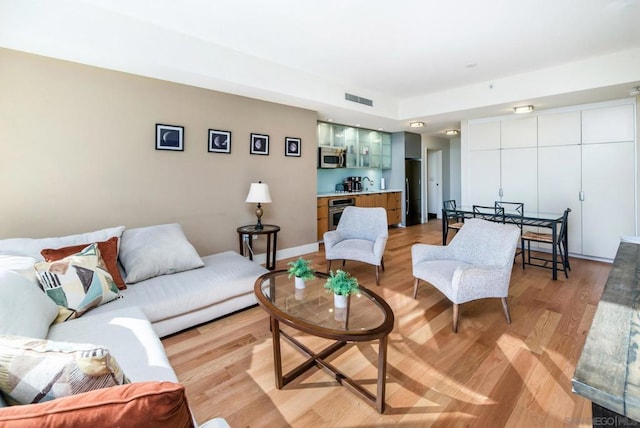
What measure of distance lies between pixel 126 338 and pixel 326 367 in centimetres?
121

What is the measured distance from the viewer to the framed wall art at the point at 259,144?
421 cm

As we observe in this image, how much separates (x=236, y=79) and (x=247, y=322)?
267 cm

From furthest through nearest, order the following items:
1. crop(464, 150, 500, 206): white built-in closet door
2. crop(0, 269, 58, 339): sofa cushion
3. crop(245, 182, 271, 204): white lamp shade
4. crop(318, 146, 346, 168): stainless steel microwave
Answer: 1. crop(318, 146, 346, 168): stainless steel microwave
2. crop(464, 150, 500, 206): white built-in closet door
3. crop(245, 182, 271, 204): white lamp shade
4. crop(0, 269, 58, 339): sofa cushion

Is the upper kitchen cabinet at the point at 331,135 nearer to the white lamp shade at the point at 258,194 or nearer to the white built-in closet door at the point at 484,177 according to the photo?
the white lamp shade at the point at 258,194

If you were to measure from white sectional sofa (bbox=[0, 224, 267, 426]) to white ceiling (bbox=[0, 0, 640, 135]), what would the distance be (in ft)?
5.66

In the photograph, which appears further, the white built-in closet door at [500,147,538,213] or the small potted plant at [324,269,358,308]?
the white built-in closet door at [500,147,538,213]

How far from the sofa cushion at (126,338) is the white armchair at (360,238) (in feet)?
7.44

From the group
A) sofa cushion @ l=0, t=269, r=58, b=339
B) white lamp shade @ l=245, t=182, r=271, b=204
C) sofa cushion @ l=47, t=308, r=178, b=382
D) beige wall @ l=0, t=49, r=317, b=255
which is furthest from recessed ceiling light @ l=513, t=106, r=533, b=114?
sofa cushion @ l=0, t=269, r=58, b=339

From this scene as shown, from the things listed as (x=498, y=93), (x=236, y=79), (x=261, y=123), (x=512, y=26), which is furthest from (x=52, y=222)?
(x=498, y=93)

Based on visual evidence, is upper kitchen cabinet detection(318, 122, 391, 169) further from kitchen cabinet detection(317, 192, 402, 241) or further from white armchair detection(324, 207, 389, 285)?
white armchair detection(324, 207, 389, 285)

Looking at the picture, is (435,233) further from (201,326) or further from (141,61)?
(141,61)

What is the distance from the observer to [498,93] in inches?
178

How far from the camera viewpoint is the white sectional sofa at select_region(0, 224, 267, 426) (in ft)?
4.86

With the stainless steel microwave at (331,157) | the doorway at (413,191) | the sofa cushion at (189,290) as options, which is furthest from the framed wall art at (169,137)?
Result: the doorway at (413,191)
